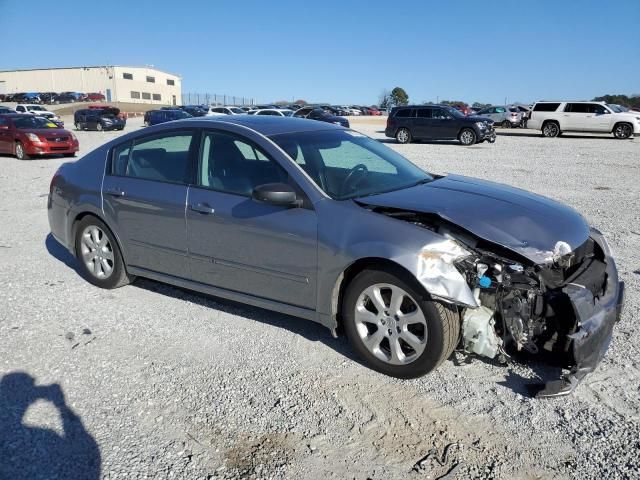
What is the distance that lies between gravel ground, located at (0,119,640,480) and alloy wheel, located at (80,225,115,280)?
0.27 metres

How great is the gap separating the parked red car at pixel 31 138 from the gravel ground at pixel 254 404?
13996 millimetres

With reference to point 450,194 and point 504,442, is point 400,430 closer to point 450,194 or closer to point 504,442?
point 504,442

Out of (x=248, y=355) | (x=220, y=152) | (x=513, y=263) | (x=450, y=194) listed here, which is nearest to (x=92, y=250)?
(x=220, y=152)

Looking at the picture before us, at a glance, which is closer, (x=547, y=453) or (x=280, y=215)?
(x=547, y=453)

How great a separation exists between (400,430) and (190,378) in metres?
1.43

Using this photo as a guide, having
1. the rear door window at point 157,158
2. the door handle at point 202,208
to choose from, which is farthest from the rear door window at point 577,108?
the door handle at point 202,208

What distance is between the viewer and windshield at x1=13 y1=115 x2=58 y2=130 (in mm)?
18219

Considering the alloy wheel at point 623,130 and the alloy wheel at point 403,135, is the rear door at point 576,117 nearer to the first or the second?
the alloy wheel at point 623,130

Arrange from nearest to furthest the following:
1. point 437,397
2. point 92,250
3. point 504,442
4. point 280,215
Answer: point 504,442, point 437,397, point 280,215, point 92,250

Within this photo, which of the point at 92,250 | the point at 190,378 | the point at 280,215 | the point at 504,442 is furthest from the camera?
the point at 92,250

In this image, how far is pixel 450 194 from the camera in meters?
4.14

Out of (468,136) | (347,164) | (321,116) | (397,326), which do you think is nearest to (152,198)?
(347,164)

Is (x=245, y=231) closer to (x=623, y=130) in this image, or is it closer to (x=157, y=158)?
(x=157, y=158)

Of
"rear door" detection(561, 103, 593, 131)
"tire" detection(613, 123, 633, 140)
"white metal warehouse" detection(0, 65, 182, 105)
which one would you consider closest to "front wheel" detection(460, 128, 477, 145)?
"rear door" detection(561, 103, 593, 131)
